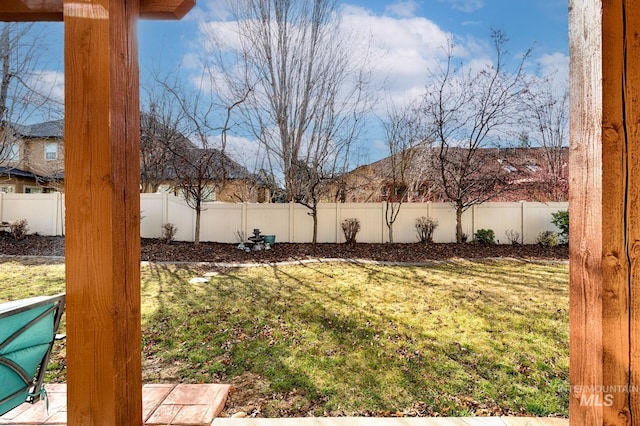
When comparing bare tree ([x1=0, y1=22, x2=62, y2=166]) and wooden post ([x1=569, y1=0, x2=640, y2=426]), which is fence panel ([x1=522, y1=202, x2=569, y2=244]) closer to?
wooden post ([x1=569, y1=0, x2=640, y2=426])

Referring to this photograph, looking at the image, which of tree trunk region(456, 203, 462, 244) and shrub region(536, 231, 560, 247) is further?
tree trunk region(456, 203, 462, 244)

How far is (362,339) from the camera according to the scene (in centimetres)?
289

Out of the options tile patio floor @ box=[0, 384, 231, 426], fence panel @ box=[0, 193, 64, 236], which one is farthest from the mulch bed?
tile patio floor @ box=[0, 384, 231, 426]

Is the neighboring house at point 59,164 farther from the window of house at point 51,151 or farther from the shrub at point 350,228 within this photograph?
the shrub at point 350,228

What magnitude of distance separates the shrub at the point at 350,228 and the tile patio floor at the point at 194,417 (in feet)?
21.8

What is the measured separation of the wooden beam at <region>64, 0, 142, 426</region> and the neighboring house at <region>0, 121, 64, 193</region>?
22.6ft

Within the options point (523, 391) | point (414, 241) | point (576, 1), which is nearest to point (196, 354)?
point (523, 391)

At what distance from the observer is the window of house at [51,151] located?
25.2 ft

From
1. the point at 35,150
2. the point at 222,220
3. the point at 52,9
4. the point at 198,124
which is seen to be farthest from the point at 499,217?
the point at 35,150

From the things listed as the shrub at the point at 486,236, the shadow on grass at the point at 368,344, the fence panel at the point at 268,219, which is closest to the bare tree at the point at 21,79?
the shadow on grass at the point at 368,344

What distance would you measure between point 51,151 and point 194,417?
9847 mm

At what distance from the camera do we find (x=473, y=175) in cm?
814

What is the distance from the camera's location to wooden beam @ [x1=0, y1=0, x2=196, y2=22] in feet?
4.15

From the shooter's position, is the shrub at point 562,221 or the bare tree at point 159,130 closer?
the shrub at point 562,221
